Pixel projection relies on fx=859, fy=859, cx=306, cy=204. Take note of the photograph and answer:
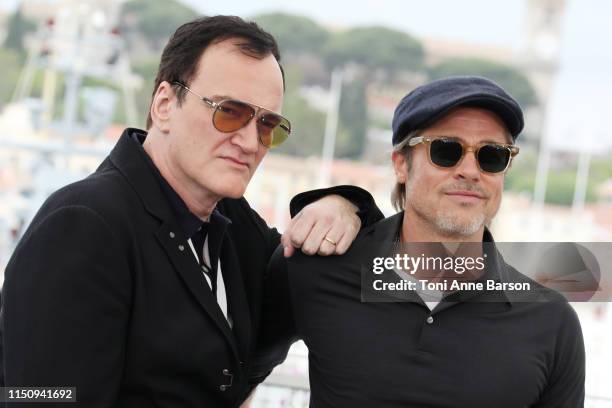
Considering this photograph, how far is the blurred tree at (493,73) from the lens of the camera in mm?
41781

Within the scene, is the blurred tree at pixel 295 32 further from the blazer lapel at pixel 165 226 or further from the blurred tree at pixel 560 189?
the blazer lapel at pixel 165 226

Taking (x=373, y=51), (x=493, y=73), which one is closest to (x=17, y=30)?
(x=373, y=51)

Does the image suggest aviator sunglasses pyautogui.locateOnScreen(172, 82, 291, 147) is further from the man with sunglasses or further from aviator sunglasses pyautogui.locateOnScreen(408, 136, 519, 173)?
aviator sunglasses pyautogui.locateOnScreen(408, 136, 519, 173)

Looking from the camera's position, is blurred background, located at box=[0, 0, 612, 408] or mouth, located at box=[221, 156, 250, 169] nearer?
mouth, located at box=[221, 156, 250, 169]

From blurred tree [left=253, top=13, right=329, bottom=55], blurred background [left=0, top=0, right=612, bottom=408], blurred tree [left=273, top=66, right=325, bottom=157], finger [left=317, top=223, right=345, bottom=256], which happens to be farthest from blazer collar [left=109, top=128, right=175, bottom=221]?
blurred tree [left=253, top=13, right=329, bottom=55]

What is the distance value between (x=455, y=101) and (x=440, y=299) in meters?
0.25

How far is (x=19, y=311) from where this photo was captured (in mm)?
936

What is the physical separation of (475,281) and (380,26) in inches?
1772

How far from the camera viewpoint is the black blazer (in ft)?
3.07

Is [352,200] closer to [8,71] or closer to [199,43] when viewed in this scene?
[199,43]

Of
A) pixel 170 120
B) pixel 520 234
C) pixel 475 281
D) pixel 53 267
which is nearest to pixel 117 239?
pixel 53 267

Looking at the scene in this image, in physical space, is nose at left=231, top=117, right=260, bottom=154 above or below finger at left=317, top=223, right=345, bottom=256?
above

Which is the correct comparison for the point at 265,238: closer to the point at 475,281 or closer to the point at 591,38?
the point at 475,281

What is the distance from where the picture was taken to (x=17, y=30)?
37688 mm
